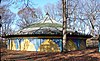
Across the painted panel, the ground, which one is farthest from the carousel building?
the ground

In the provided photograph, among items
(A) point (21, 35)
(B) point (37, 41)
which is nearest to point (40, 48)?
(B) point (37, 41)

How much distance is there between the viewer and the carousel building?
23.8 metres

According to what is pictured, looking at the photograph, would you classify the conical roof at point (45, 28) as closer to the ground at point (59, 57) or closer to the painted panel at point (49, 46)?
the painted panel at point (49, 46)

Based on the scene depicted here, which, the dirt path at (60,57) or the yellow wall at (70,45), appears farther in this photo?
the yellow wall at (70,45)

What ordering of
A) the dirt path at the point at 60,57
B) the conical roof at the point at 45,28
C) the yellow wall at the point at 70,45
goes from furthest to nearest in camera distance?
the conical roof at the point at 45,28 < the yellow wall at the point at 70,45 < the dirt path at the point at 60,57

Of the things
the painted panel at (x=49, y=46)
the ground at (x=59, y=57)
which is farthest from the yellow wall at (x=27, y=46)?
the ground at (x=59, y=57)

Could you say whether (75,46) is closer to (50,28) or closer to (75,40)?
(75,40)

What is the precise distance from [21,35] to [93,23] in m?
25.3

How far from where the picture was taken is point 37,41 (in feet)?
79.0

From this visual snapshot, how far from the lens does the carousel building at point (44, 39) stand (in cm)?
2378

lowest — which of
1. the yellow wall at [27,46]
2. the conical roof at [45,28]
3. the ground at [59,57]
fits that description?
the ground at [59,57]

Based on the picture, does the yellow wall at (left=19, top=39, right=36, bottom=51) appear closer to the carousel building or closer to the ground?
the carousel building


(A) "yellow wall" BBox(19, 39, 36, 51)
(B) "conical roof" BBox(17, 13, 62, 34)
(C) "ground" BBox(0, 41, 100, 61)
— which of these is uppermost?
(B) "conical roof" BBox(17, 13, 62, 34)

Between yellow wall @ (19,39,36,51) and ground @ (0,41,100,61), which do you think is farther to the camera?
yellow wall @ (19,39,36,51)
